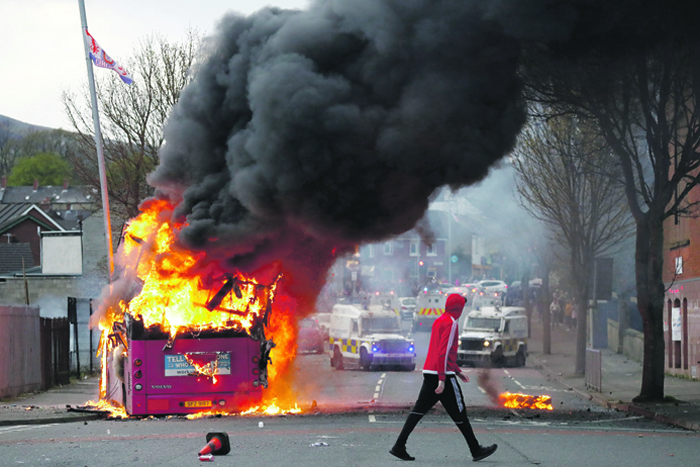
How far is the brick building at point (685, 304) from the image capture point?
21.7 meters

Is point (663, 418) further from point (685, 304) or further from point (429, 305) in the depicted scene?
point (429, 305)

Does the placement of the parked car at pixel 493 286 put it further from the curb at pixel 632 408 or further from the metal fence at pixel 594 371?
the metal fence at pixel 594 371

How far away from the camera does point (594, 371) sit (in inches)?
763

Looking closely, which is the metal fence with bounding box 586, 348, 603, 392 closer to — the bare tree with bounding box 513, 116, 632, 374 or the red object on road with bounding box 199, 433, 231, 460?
the bare tree with bounding box 513, 116, 632, 374

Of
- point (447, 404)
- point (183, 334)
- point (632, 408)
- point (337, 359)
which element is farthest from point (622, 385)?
point (447, 404)

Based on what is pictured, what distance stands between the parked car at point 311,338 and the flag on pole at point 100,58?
15156mm

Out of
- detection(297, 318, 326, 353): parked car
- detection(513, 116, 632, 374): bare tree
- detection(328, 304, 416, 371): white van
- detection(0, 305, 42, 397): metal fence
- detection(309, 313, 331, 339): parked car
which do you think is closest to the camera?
detection(0, 305, 42, 397): metal fence

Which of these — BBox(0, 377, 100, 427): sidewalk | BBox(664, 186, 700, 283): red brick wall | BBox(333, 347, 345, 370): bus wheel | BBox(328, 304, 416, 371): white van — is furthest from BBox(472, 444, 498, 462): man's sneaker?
BBox(333, 347, 345, 370): bus wheel

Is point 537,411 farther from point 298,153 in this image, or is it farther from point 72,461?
point 72,461

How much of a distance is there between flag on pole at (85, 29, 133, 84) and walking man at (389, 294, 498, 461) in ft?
47.7

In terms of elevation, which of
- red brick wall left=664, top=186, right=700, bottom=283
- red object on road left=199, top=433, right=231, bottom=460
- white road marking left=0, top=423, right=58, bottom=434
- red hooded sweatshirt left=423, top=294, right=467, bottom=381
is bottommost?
white road marking left=0, top=423, right=58, bottom=434

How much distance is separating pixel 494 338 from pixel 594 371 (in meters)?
8.54

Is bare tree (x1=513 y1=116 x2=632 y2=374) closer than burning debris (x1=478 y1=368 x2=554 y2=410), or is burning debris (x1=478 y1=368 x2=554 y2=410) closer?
burning debris (x1=478 y1=368 x2=554 y2=410)

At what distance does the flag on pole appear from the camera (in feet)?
68.3
